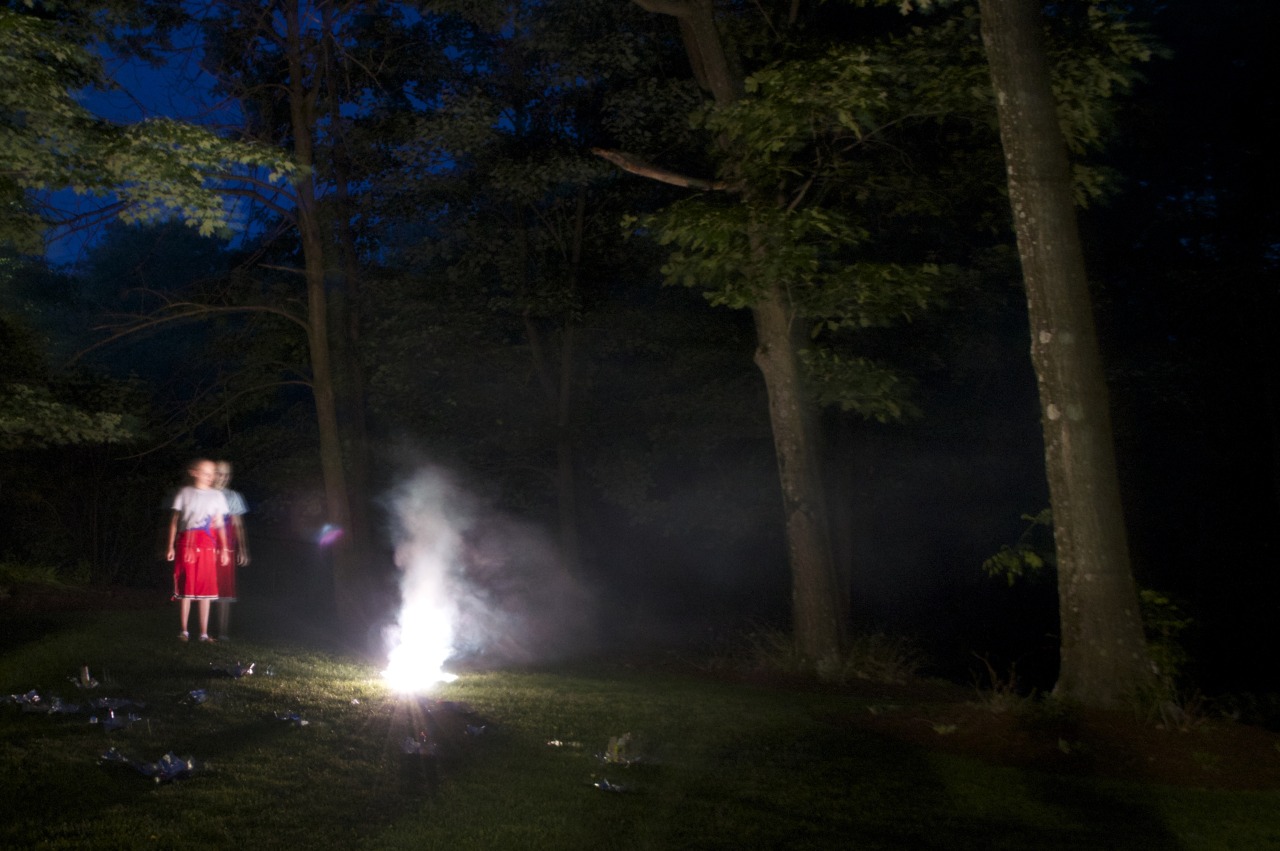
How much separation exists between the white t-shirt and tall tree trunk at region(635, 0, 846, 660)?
233 inches

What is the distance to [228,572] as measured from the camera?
31.4ft

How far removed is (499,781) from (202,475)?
508cm

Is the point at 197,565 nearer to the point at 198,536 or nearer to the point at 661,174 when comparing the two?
the point at 198,536

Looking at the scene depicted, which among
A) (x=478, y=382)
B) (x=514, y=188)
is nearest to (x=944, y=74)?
(x=514, y=188)

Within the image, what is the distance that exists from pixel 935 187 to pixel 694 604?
46.7ft

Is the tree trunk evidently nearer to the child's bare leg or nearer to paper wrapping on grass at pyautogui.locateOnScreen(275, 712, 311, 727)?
the child's bare leg

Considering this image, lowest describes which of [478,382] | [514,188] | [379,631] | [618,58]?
[379,631]

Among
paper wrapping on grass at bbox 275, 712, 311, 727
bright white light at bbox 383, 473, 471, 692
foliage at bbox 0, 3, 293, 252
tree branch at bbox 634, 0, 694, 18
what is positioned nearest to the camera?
paper wrapping on grass at bbox 275, 712, 311, 727

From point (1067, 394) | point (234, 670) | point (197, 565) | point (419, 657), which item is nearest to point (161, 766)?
point (234, 670)

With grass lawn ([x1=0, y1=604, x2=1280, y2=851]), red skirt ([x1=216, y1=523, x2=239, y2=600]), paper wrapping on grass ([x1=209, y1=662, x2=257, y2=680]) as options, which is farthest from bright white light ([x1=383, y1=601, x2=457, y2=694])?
red skirt ([x1=216, y1=523, x2=239, y2=600])

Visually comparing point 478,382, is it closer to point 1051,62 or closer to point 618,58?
point 618,58

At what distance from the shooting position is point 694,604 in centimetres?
2467

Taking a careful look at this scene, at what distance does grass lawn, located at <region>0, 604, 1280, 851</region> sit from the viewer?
470cm

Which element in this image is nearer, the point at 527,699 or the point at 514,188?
the point at 527,699
